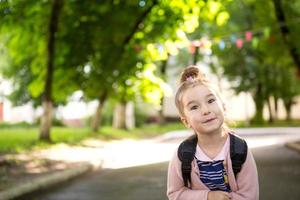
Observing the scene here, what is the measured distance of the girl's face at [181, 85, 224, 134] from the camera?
Result: 2.85m

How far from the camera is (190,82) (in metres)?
2.94

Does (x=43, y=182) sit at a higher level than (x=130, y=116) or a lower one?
lower

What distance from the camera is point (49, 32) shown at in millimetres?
18250

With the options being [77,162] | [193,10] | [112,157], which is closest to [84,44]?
[112,157]

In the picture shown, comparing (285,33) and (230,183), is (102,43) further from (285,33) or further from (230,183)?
(230,183)

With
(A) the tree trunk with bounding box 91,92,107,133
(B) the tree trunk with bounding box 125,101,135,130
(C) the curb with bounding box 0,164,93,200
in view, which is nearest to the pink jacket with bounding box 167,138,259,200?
(C) the curb with bounding box 0,164,93,200

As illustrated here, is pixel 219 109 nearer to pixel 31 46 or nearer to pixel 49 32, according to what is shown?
pixel 49 32

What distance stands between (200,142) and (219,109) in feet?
0.70

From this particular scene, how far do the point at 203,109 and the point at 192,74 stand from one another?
235 millimetres

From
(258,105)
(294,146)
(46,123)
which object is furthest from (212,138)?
(258,105)

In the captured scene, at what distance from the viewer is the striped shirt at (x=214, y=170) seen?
9.50ft

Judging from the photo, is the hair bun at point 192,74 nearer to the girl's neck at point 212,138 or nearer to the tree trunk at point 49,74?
the girl's neck at point 212,138

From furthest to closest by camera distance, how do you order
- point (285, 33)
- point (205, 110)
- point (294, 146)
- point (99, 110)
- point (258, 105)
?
1. point (258, 105)
2. point (99, 110)
3. point (285, 33)
4. point (294, 146)
5. point (205, 110)

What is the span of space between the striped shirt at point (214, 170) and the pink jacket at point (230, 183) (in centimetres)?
2
